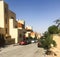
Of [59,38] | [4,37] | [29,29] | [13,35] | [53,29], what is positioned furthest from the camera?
[29,29]

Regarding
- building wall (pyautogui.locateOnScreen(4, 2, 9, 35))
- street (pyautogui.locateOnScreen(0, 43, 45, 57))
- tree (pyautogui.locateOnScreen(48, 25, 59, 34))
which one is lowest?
street (pyautogui.locateOnScreen(0, 43, 45, 57))

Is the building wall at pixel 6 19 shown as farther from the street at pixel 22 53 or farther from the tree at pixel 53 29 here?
the street at pixel 22 53

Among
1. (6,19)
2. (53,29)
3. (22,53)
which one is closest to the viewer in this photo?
(22,53)

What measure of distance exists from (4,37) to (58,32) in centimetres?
1542

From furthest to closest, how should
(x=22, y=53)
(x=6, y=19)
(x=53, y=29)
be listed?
1. (x=6, y=19)
2. (x=53, y=29)
3. (x=22, y=53)

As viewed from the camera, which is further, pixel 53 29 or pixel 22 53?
pixel 53 29

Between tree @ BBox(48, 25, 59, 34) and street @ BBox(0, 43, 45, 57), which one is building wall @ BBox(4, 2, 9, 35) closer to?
tree @ BBox(48, 25, 59, 34)

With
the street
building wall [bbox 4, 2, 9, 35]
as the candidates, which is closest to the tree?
building wall [bbox 4, 2, 9, 35]

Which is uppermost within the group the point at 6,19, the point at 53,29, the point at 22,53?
the point at 6,19

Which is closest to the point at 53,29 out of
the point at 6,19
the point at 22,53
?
the point at 6,19

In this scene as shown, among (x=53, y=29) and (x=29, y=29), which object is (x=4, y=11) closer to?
(x=53, y=29)

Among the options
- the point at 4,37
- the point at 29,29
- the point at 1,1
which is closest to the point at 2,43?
the point at 4,37

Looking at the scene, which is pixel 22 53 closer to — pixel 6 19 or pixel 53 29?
pixel 53 29

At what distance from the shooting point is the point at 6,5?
223ft
